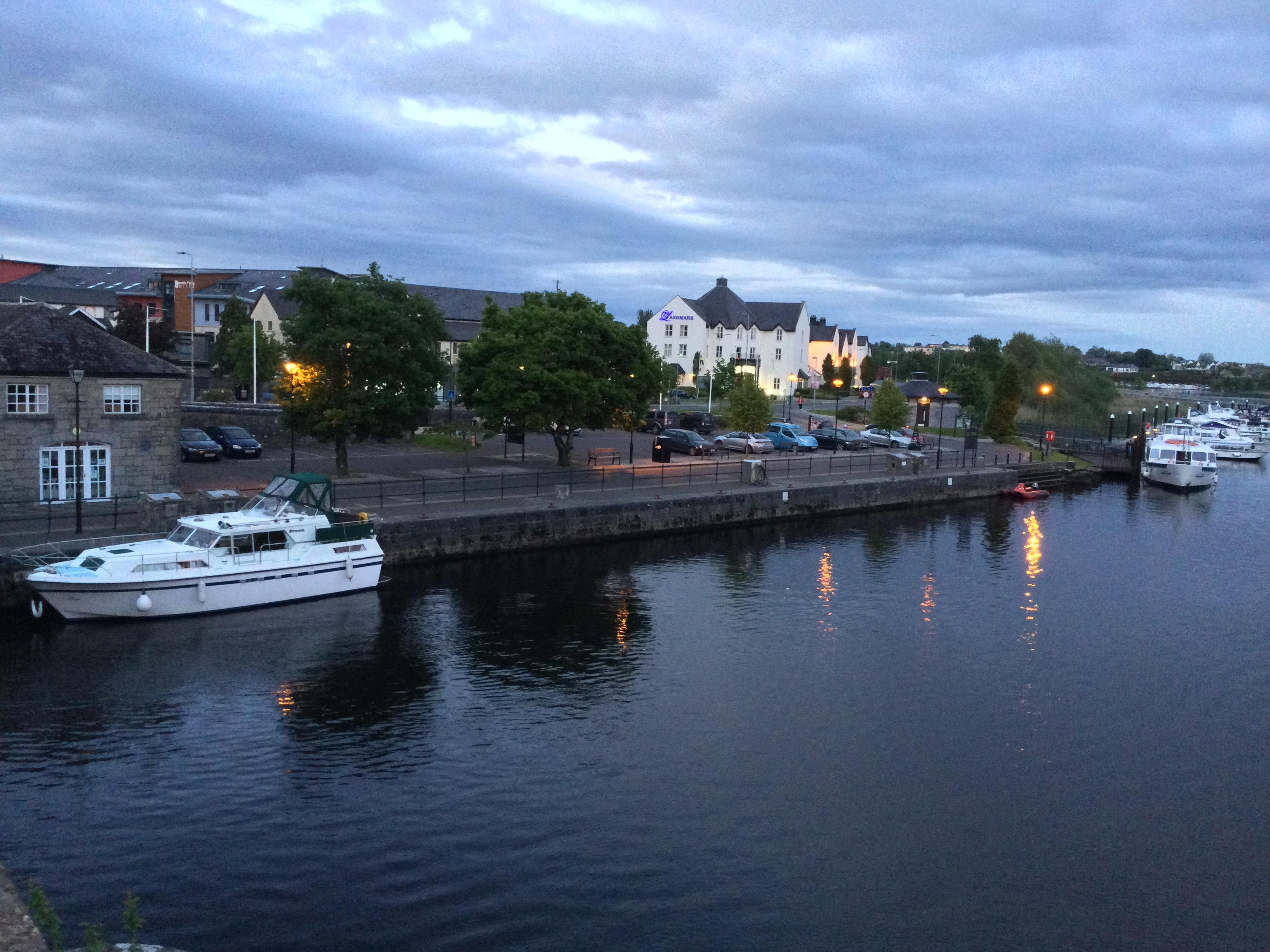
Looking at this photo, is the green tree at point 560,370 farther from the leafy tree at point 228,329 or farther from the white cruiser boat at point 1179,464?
the white cruiser boat at point 1179,464

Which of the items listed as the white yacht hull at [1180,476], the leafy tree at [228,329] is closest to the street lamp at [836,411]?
the white yacht hull at [1180,476]

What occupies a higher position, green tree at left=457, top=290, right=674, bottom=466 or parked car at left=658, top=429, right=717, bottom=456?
green tree at left=457, top=290, right=674, bottom=466

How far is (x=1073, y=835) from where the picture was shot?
18.3 meters

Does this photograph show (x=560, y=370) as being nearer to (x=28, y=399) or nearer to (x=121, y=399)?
(x=121, y=399)

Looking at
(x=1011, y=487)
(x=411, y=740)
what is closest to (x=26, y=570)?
(x=411, y=740)

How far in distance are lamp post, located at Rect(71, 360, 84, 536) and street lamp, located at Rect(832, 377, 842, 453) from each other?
43.8 metres

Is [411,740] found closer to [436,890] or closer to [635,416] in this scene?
[436,890]

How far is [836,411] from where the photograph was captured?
80.6 m

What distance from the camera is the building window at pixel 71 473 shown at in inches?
1310

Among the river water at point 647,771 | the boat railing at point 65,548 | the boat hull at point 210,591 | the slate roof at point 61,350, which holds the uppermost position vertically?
the slate roof at point 61,350

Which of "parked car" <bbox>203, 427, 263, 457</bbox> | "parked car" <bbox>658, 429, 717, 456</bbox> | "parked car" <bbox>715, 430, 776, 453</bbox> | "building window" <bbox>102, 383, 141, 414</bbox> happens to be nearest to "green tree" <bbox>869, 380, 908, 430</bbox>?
"parked car" <bbox>715, 430, 776, 453</bbox>

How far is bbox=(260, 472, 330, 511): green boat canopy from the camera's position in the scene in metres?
30.4

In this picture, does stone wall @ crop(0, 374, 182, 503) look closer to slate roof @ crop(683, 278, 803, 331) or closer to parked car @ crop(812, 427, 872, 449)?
parked car @ crop(812, 427, 872, 449)

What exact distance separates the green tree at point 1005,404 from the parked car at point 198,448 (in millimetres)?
57167
